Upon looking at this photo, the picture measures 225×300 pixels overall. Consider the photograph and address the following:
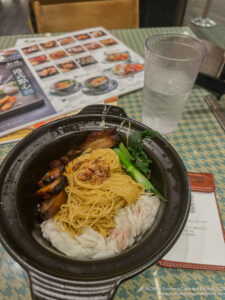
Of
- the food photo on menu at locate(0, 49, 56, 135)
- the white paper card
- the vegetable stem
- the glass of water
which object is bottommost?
the white paper card

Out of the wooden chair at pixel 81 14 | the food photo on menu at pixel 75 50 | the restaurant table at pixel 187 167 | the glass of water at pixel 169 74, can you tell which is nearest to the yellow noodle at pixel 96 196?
the restaurant table at pixel 187 167

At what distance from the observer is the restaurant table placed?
744 millimetres

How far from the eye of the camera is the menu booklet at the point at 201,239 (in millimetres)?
797

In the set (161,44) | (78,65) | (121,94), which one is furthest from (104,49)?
(161,44)

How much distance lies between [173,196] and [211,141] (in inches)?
26.7

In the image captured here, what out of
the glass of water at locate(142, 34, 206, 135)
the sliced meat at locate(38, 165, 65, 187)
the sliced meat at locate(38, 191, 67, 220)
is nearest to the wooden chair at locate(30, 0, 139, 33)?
the glass of water at locate(142, 34, 206, 135)

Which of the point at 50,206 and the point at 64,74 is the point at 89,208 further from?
the point at 64,74

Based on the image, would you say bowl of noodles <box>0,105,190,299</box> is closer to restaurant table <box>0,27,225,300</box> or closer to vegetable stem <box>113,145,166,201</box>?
vegetable stem <box>113,145,166,201</box>

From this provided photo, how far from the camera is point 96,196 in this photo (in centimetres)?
87

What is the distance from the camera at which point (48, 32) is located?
7.22 feet

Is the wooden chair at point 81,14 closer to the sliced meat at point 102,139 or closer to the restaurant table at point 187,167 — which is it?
the restaurant table at point 187,167

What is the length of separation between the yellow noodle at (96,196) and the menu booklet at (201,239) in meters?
0.24

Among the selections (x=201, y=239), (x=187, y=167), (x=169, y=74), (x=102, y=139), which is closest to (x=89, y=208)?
(x=102, y=139)

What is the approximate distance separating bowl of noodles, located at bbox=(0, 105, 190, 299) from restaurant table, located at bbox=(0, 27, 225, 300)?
0.16m
